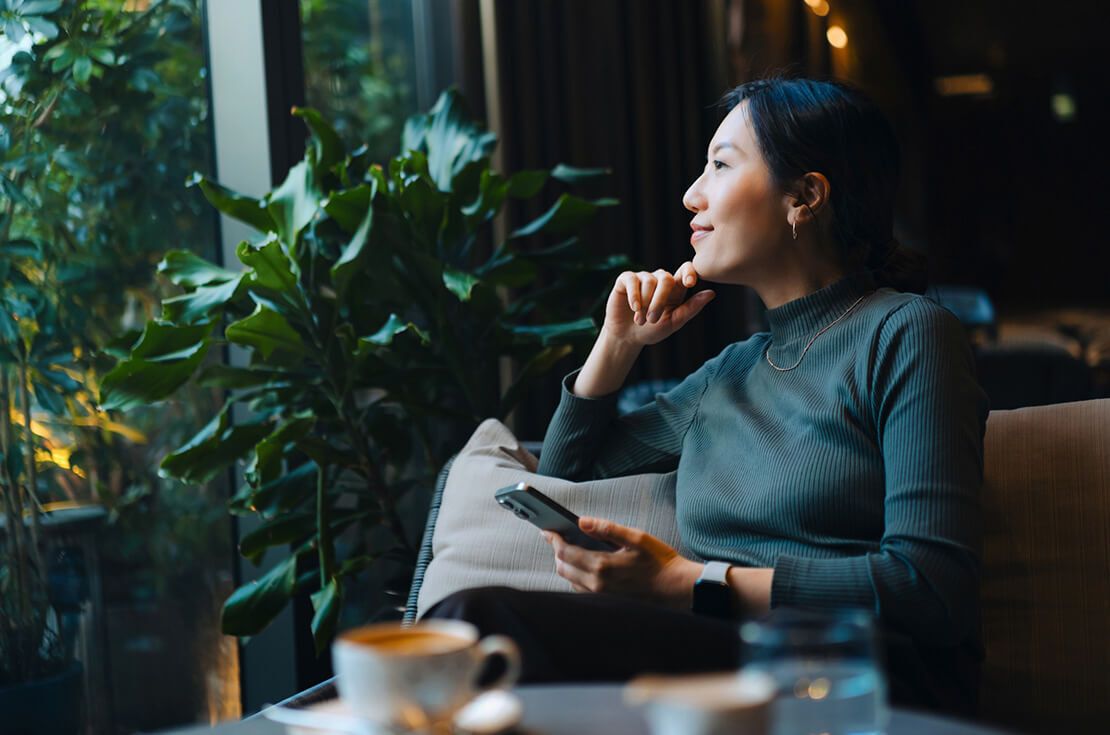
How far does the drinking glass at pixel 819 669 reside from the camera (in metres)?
0.68

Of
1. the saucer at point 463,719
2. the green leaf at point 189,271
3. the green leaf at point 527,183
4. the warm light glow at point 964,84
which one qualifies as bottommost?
the saucer at point 463,719

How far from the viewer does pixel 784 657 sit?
2.23ft

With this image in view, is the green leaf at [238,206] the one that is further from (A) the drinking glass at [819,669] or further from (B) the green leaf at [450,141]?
(A) the drinking glass at [819,669]

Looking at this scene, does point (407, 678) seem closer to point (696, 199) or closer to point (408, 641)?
point (408, 641)

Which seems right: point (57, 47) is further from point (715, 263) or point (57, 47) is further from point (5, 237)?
point (715, 263)

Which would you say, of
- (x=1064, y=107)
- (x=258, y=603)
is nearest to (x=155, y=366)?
(x=258, y=603)

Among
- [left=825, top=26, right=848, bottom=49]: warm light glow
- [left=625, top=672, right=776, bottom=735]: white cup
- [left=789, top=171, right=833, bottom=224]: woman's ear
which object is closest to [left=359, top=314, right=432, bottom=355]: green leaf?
[left=789, top=171, right=833, bottom=224]: woman's ear

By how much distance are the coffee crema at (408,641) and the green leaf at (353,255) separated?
1.29m

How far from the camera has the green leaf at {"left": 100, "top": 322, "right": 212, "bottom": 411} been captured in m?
1.91

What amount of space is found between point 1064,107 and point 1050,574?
6.68ft

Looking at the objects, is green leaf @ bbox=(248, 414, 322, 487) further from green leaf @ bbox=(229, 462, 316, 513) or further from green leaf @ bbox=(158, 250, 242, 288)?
green leaf @ bbox=(158, 250, 242, 288)

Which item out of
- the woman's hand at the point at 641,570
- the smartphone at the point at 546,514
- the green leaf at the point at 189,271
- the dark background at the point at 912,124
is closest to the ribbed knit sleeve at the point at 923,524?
the woman's hand at the point at 641,570

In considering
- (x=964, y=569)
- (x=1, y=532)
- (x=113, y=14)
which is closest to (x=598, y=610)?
(x=964, y=569)

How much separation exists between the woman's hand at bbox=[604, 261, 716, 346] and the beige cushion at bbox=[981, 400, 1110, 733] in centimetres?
49
